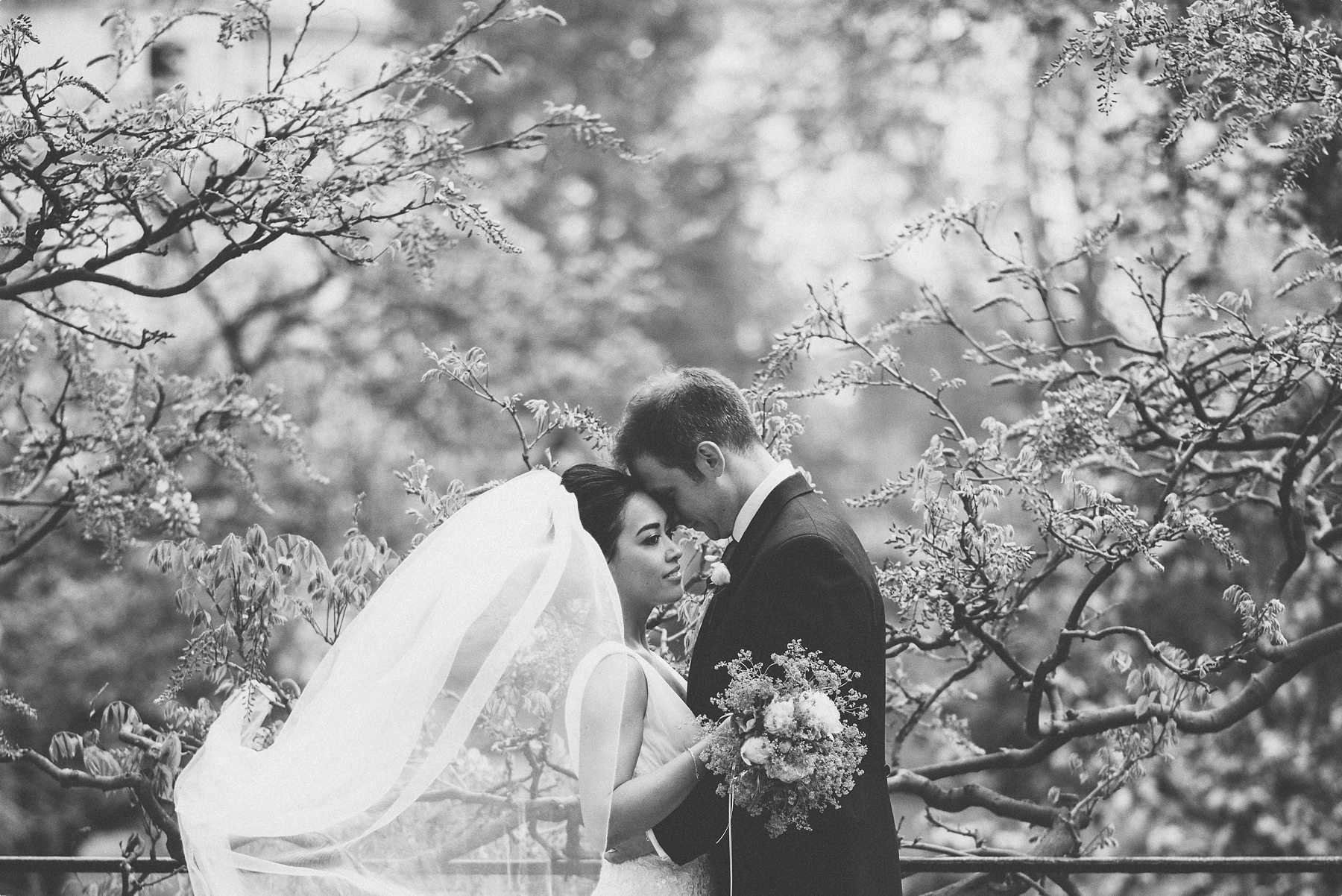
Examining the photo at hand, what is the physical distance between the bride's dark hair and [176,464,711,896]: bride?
8cm

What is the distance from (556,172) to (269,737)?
43.2 ft

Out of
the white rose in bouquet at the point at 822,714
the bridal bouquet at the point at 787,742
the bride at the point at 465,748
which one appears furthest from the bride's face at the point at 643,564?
the white rose in bouquet at the point at 822,714

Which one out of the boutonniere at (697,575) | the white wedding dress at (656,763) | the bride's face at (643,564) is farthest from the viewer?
the bride's face at (643,564)

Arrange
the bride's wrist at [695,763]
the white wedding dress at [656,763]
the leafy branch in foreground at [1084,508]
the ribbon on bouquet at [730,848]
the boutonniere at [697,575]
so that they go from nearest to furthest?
the ribbon on bouquet at [730,848] < the bride's wrist at [695,763] < the white wedding dress at [656,763] < the boutonniere at [697,575] < the leafy branch in foreground at [1084,508]

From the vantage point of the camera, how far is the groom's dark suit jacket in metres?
2.64

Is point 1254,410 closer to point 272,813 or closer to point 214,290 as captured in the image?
point 272,813

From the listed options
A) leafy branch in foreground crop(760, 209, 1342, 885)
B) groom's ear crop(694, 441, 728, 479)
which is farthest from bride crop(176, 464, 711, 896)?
leafy branch in foreground crop(760, 209, 1342, 885)

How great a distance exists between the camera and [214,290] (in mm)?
10016

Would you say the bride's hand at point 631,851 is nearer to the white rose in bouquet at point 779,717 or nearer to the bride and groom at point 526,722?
the bride and groom at point 526,722

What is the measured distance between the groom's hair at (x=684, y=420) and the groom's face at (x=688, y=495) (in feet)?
0.05

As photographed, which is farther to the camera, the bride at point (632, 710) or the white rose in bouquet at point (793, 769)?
the bride at point (632, 710)

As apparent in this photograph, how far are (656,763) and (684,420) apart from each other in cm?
85

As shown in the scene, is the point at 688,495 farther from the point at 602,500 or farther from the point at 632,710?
the point at 632,710

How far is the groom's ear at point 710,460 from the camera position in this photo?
2.94 meters
